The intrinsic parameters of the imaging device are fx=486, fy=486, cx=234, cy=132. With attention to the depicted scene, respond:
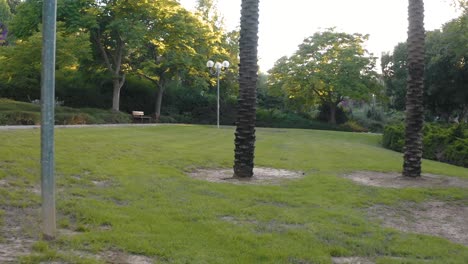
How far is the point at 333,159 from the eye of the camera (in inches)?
611

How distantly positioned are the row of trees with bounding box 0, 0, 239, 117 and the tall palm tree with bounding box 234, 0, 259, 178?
19.9 m

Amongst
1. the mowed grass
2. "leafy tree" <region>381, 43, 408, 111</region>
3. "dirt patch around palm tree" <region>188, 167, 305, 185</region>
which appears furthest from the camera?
"leafy tree" <region>381, 43, 408, 111</region>

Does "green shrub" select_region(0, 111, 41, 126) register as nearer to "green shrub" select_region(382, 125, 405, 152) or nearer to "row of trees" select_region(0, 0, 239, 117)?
"row of trees" select_region(0, 0, 239, 117)

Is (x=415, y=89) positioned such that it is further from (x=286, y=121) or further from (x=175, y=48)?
(x=286, y=121)

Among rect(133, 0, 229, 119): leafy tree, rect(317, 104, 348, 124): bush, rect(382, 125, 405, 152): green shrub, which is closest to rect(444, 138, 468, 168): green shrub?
rect(382, 125, 405, 152): green shrub

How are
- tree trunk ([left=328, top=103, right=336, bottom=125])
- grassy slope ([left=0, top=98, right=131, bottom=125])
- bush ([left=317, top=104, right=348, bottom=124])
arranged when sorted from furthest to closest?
bush ([left=317, top=104, right=348, bottom=124]) → tree trunk ([left=328, top=103, right=336, bottom=125]) → grassy slope ([left=0, top=98, right=131, bottom=125])

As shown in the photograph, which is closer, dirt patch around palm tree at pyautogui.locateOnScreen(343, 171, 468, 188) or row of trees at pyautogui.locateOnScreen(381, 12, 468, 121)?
dirt patch around palm tree at pyautogui.locateOnScreen(343, 171, 468, 188)

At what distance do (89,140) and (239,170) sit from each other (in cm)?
625

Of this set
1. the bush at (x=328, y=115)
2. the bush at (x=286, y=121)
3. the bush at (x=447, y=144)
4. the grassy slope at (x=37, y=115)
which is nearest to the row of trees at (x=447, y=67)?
the bush at (x=447, y=144)

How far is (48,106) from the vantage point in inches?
198

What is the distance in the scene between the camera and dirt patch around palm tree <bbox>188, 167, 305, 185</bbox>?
10.4m

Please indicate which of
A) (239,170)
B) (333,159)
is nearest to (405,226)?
(239,170)

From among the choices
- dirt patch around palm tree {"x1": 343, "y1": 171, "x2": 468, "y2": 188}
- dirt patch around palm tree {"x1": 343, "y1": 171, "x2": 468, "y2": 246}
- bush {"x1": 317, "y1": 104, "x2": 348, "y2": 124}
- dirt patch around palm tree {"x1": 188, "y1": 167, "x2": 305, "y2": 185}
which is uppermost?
bush {"x1": 317, "y1": 104, "x2": 348, "y2": 124}

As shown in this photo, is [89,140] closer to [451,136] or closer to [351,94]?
[451,136]
